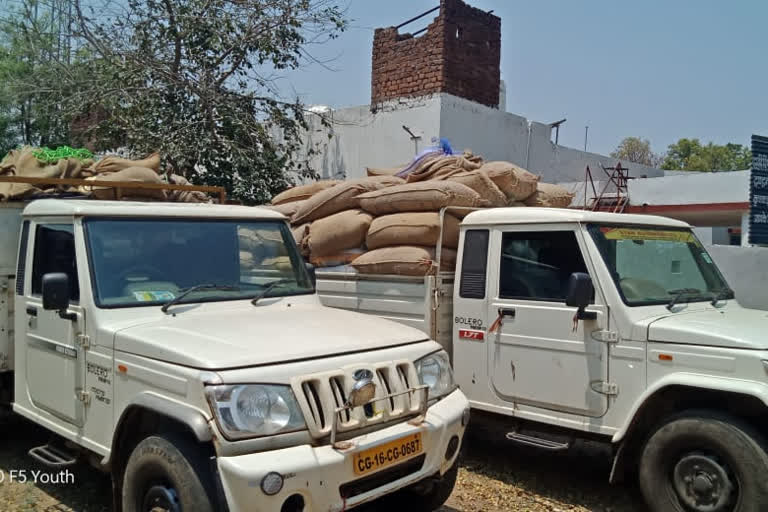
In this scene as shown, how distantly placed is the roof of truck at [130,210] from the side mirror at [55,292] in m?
0.45

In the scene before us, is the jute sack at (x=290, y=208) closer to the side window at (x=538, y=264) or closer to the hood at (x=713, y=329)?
the side window at (x=538, y=264)

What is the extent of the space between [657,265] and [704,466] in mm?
1512

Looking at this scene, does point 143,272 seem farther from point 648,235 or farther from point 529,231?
point 648,235

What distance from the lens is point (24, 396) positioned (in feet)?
14.6

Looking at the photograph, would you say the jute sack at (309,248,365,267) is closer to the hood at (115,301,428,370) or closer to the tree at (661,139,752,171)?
the hood at (115,301,428,370)

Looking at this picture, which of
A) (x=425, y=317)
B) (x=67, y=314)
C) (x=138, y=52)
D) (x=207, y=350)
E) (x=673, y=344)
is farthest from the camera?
(x=138, y=52)

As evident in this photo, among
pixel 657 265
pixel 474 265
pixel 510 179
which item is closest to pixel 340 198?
pixel 510 179

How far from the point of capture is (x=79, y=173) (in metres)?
6.31

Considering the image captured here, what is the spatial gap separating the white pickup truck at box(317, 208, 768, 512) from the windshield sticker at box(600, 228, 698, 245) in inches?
0.4

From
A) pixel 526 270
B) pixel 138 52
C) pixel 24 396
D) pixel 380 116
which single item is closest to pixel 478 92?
pixel 380 116

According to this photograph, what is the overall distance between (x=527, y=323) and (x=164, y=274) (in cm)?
256

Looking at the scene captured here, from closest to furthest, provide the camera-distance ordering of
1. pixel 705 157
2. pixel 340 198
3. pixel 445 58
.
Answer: pixel 340 198 → pixel 445 58 → pixel 705 157

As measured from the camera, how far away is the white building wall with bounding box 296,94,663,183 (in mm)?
10656

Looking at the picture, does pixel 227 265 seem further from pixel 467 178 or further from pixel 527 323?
pixel 467 178
